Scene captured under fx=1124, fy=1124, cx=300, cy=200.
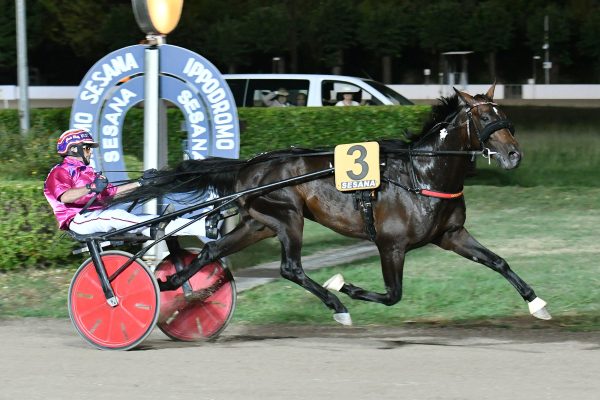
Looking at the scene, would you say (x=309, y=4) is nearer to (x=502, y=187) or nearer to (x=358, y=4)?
(x=358, y=4)

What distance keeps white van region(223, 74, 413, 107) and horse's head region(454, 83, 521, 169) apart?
10073mm

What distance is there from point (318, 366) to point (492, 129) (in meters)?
1.96

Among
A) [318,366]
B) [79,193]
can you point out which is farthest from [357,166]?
[79,193]

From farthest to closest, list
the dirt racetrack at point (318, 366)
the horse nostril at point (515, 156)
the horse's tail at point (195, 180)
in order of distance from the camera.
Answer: the horse's tail at point (195, 180), the horse nostril at point (515, 156), the dirt racetrack at point (318, 366)

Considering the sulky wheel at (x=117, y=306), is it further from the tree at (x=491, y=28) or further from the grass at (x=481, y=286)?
the tree at (x=491, y=28)

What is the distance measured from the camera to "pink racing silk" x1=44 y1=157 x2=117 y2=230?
7.57 meters

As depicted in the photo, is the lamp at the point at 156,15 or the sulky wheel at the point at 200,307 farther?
the lamp at the point at 156,15

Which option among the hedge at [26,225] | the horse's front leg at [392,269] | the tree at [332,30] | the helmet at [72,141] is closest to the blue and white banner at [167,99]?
the hedge at [26,225]

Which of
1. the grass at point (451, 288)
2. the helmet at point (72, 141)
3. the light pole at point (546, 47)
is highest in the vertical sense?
the light pole at point (546, 47)

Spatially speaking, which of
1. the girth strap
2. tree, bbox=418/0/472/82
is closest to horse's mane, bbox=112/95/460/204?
the girth strap

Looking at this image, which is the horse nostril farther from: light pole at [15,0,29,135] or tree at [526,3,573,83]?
tree at [526,3,573,83]

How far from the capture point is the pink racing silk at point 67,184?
24.8 ft

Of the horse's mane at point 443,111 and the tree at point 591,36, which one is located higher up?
the tree at point 591,36

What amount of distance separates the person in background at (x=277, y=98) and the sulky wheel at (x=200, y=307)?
9534 millimetres
